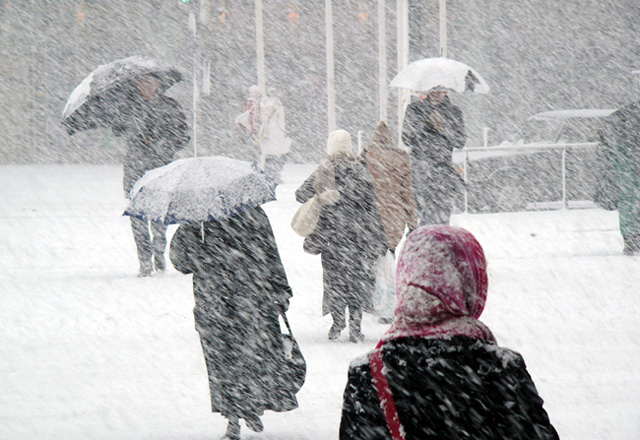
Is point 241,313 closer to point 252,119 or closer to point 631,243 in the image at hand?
point 631,243

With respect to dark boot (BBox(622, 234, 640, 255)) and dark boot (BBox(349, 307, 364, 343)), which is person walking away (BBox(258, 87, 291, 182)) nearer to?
dark boot (BBox(622, 234, 640, 255))

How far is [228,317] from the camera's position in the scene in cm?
503

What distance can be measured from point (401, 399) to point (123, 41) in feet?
81.0

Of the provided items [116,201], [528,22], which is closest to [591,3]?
[528,22]

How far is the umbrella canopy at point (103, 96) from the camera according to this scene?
32.4 ft

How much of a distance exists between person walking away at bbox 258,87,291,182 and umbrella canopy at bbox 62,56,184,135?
9.98 meters

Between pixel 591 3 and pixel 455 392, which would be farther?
pixel 591 3

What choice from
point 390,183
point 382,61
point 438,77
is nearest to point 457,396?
point 390,183

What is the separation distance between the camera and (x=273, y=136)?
2061cm

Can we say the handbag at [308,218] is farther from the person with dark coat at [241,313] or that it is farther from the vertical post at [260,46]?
the vertical post at [260,46]

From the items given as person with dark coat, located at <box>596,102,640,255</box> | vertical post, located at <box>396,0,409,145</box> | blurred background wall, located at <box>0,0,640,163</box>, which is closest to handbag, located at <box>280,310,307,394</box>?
person with dark coat, located at <box>596,102,640,255</box>

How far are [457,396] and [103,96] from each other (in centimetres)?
810

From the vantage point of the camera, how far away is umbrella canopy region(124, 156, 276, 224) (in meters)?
4.87

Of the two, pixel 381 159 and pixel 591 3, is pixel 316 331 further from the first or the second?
pixel 591 3
